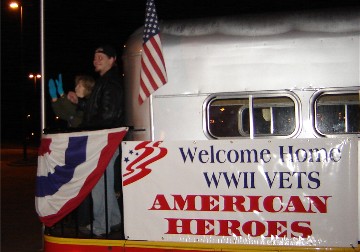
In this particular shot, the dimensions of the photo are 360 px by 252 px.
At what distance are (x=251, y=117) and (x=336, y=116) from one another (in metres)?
0.80

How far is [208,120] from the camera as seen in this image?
424 centimetres

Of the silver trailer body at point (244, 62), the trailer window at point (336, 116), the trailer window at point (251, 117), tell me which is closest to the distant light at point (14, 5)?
the silver trailer body at point (244, 62)

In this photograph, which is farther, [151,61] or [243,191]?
[151,61]

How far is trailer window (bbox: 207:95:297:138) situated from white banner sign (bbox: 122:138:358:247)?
374 millimetres

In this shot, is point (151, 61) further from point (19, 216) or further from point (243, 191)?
point (19, 216)

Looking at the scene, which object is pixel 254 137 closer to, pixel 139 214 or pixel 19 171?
pixel 139 214

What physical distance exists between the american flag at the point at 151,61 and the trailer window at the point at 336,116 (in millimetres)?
1537

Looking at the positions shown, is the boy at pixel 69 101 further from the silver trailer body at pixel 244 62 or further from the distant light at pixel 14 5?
the distant light at pixel 14 5

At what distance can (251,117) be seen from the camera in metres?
4.21

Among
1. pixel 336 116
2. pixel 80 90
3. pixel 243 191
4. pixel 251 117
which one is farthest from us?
pixel 80 90

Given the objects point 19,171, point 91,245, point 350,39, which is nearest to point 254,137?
point 350,39

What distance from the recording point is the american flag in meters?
4.25

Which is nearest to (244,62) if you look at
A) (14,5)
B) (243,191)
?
(243,191)

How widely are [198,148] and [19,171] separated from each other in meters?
16.4
